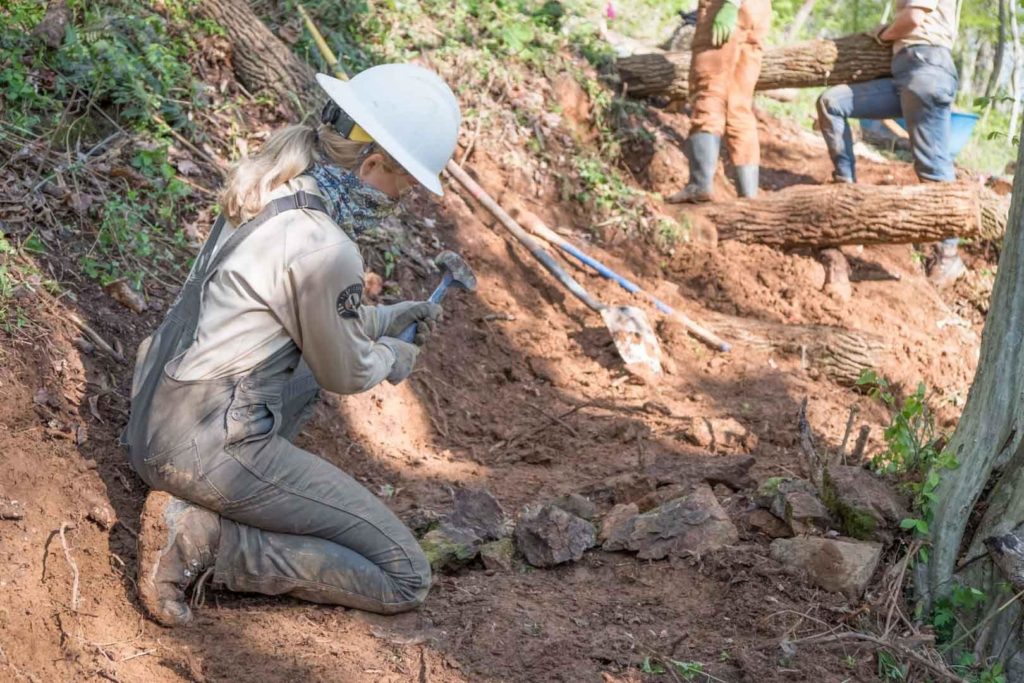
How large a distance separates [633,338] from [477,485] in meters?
2.00

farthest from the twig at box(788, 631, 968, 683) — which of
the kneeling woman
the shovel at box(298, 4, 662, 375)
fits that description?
the shovel at box(298, 4, 662, 375)

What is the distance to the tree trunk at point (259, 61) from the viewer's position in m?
6.08

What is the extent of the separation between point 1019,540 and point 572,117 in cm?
551

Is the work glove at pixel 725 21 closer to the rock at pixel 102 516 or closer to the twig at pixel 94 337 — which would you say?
the twig at pixel 94 337

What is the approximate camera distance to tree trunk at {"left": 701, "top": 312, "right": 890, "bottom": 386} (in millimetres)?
6352

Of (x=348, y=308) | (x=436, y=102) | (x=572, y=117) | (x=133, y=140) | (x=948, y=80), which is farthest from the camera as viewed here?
(x=572, y=117)

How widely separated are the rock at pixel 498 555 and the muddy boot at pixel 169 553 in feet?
3.38

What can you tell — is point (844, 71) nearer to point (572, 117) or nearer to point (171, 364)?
point (572, 117)

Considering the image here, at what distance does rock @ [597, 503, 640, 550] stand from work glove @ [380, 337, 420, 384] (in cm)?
99

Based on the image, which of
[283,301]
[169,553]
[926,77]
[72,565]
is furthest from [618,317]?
[72,565]

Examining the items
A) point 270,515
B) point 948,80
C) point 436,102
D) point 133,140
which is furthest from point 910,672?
point 948,80

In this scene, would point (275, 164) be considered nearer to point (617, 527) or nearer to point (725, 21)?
point (617, 527)

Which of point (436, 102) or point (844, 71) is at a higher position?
point (436, 102)

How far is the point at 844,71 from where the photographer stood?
26.7ft
